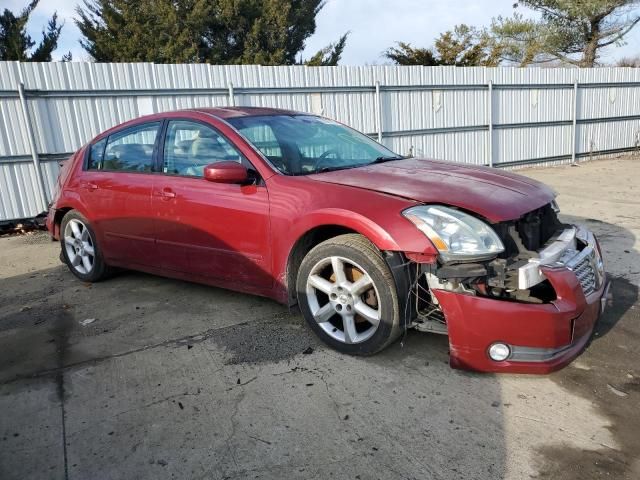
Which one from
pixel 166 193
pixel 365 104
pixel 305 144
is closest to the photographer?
pixel 305 144

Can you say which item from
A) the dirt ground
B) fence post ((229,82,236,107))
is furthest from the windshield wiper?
fence post ((229,82,236,107))

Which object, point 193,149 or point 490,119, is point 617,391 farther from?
point 490,119

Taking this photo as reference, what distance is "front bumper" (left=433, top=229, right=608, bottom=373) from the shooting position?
2.70 meters

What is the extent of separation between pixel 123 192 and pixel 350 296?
2.44 m

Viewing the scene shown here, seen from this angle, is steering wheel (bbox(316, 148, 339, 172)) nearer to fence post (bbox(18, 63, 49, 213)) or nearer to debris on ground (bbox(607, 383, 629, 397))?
debris on ground (bbox(607, 383, 629, 397))

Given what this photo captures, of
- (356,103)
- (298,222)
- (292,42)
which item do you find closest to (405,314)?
(298,222)

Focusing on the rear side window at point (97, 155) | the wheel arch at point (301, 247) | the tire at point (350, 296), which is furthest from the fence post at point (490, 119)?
the tire at point (350, 296)

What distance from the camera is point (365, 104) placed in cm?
1107

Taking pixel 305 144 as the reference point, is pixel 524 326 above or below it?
below

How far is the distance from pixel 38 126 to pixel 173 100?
7.17 ft

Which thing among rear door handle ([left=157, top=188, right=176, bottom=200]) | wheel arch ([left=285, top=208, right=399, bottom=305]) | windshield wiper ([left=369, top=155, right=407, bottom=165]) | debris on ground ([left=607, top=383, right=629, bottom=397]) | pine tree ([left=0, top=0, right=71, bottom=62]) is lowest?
debris on ground ([left=607, top=383, right=629, bottom=397])

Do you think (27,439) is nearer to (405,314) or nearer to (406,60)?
(405,314)

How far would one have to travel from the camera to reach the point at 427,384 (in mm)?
2930

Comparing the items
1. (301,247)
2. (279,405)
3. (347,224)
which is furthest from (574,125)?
(279,405)
